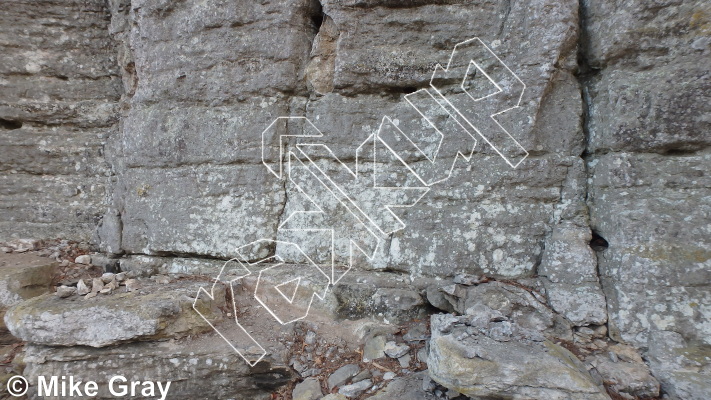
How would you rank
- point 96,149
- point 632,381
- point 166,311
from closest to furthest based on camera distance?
1. point 632,381
2. point 166,311
3. point 96,149

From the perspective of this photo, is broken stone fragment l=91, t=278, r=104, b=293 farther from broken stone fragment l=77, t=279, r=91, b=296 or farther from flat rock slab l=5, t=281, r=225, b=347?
flat rock slab l=5, t=281, r=225, b=347

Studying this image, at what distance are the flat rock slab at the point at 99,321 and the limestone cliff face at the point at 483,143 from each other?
2.29ft

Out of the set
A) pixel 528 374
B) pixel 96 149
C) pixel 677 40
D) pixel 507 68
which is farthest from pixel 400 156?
pixel 96 149

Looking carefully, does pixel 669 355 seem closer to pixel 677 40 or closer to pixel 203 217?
pixel 677 40

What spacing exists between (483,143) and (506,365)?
5.07ft

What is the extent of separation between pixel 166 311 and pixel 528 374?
87.9 inches

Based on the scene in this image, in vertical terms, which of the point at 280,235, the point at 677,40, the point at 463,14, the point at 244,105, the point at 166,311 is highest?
the point at 463,14

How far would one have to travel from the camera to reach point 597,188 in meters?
2.67

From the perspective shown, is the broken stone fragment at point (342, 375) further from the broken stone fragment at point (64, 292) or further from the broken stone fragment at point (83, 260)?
the broken stone fragment at point (83, 260)

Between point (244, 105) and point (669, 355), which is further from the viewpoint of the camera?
point (244, 105)

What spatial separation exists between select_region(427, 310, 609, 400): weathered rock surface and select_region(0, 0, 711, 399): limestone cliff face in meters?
0.53
